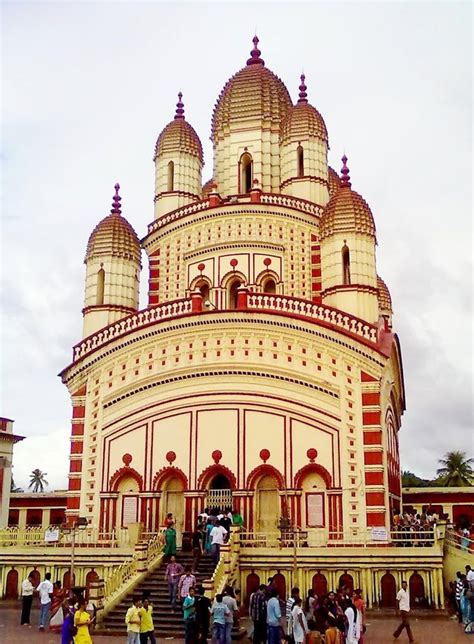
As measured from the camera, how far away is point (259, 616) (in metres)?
15.3

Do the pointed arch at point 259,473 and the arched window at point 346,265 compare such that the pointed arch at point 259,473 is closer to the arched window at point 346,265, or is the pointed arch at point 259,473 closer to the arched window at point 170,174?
the arched window at point 346,265

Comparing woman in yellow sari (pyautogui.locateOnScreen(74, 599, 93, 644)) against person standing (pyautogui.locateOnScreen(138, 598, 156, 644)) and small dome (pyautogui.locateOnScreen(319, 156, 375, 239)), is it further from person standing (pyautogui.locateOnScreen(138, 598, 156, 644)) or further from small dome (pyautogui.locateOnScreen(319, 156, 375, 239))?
small dome (pyautogui.locateOnScreen(319, 156, 375, 239))

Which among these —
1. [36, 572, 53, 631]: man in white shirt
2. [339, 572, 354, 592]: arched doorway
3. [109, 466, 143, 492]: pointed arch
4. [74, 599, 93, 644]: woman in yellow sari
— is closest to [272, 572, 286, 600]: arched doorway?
[339, 572, 354, 592]: arched doorway

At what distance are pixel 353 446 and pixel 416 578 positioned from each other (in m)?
4.74

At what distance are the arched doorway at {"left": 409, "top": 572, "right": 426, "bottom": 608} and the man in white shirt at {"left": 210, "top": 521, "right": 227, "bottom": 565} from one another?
509cm

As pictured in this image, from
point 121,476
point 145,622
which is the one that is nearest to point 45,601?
point 145,622

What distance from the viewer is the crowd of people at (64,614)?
1285 centimetres

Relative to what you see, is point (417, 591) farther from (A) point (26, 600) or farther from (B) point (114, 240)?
(B) point (114, 240)

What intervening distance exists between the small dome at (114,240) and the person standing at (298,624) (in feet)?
61.8

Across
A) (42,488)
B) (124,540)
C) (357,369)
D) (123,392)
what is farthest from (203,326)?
(42,488)

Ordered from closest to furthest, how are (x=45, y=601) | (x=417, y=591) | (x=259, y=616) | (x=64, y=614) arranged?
1. (x=64, y=614)
2. (x=259, y=616)
3. (x=45, y=601)
4. (x=417, y=591)

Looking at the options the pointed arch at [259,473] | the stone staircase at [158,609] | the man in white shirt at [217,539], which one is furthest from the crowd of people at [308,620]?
the pointed arch at [259,473]

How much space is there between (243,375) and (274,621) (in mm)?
12480

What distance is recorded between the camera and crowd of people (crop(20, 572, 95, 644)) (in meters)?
12.8
